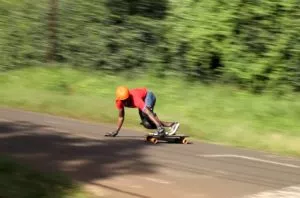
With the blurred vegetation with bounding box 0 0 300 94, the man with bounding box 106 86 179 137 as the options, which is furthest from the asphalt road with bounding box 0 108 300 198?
the blurred vegetation with bounding box 0 0 300 94

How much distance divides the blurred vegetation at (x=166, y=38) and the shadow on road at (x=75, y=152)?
664cm

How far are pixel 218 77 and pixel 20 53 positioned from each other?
7840 mm

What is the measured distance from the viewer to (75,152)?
11258mm

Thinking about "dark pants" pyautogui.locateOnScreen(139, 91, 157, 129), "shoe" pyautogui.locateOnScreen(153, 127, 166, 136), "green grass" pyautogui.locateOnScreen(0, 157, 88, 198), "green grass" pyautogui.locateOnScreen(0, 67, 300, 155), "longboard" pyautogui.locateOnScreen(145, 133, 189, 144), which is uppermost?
"green grass" pyautogui.locateOnScreen(0, 157, 88, 198)

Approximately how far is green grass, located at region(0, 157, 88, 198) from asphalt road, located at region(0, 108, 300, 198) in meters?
0.41

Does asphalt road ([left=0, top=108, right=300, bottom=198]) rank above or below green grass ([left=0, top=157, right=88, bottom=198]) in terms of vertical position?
below

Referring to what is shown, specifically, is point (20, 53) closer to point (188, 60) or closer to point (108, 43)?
point (108, 43)

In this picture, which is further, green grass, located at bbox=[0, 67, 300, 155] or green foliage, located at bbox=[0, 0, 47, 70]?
green foliage, located at bbox=[0, 0, 47, 70]

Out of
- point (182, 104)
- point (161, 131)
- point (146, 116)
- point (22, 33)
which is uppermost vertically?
point (146, 116)

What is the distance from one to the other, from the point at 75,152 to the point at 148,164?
122 cm

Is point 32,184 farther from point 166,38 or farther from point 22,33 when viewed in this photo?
point 22,33

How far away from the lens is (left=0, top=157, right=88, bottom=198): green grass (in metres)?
7.86

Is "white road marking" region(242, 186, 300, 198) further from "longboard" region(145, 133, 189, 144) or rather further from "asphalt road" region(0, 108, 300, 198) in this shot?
"longboard" region(145, 133, 189, 144)

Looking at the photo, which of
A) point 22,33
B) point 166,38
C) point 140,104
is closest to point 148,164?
point 140,104
